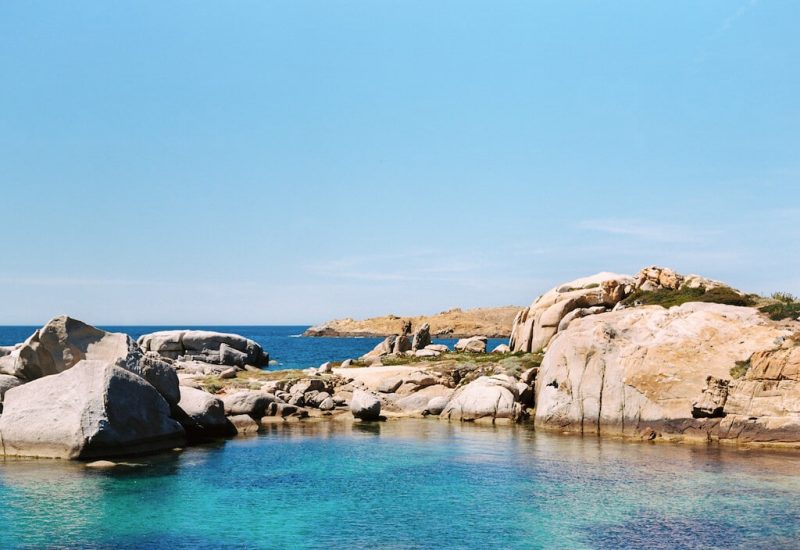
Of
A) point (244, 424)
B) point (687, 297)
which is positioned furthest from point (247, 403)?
point (687, 297)

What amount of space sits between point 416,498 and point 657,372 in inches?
680

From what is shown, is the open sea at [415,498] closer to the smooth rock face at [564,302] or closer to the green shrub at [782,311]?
the green shrub at [782,311]

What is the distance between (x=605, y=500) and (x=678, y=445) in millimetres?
12301

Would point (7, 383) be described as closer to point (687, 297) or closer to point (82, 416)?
point (82, 416)

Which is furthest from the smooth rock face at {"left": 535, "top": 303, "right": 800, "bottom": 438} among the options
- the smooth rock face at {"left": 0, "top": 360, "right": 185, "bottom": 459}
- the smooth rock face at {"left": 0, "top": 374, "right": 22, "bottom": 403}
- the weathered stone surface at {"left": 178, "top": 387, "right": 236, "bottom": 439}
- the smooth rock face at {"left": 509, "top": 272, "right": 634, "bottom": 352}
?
the smooth rock face at {"left": 0, "top": 374, "right": 22, "bottom": 403}

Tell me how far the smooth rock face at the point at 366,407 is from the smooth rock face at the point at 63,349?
14.3 metres

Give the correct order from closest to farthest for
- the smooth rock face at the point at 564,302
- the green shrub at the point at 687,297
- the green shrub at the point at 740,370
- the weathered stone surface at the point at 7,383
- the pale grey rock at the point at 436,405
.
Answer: the weathered stone surface at the point at 7,383 → the green shrub at the point at 740,370 → the green shrub at the point at 687,297 → the pale grey rock at the point at 436,405 → the smooth rock face at the point at 564,302

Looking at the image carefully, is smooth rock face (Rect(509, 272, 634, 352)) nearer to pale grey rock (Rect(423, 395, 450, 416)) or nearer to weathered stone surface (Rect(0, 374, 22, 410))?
pale grey rock (Rect(423, 395, 450, 416))

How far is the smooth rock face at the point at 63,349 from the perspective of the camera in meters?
35.7

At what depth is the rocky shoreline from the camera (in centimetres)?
3098

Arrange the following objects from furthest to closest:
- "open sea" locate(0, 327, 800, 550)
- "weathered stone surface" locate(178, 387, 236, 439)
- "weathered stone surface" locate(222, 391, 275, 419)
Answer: "weathered stone surface" locate(222, 391, 275, 419) < "weathered stone surface" locate(178, 387, 236, 439) < "open sea" locate(0, 327, 800, 550)

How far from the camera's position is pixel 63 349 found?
36.1 metres

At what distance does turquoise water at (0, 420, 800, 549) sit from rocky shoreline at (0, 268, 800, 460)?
6.30ft

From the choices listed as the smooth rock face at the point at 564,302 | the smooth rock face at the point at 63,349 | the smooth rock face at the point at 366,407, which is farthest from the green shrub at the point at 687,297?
the smooth rock face at the point at 63,349
